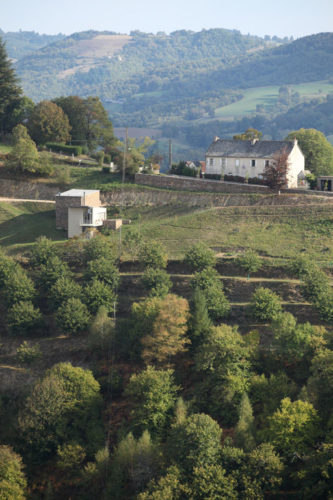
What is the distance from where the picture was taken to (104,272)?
5247 centimetres

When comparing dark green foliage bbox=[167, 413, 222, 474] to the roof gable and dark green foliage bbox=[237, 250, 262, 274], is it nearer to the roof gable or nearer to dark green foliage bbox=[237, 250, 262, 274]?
dark green foliage bbox=[237, 250, 262, 274]

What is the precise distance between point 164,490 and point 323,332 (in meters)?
15.9

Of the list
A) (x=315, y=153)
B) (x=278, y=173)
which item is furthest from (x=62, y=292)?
(x=315, y=153)

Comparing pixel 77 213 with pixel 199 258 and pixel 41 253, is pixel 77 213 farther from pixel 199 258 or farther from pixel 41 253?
pixel 199 258

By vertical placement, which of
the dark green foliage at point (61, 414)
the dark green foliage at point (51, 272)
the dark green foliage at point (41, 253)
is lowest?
the dark green foliage at point (61, 414)

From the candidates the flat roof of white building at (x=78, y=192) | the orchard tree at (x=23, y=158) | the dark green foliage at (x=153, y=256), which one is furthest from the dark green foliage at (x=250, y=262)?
the orchard tree at (x=23, y=158)

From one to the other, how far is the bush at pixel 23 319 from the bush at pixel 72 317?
243cm

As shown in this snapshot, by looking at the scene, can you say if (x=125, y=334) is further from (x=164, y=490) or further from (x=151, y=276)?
(x=164, y=490)

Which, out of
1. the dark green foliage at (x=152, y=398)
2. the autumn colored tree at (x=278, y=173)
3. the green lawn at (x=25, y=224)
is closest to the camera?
the dark green foliage at (x=152, y=398)

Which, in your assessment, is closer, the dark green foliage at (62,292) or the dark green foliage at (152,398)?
the dark green foliage at (152,398)

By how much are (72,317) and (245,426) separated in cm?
1760

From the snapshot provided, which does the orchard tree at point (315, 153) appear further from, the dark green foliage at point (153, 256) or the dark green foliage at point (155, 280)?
the dark green foliage at point (155, 280)

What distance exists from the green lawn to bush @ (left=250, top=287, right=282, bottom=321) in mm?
23459

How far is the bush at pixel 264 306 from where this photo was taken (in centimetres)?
4597
